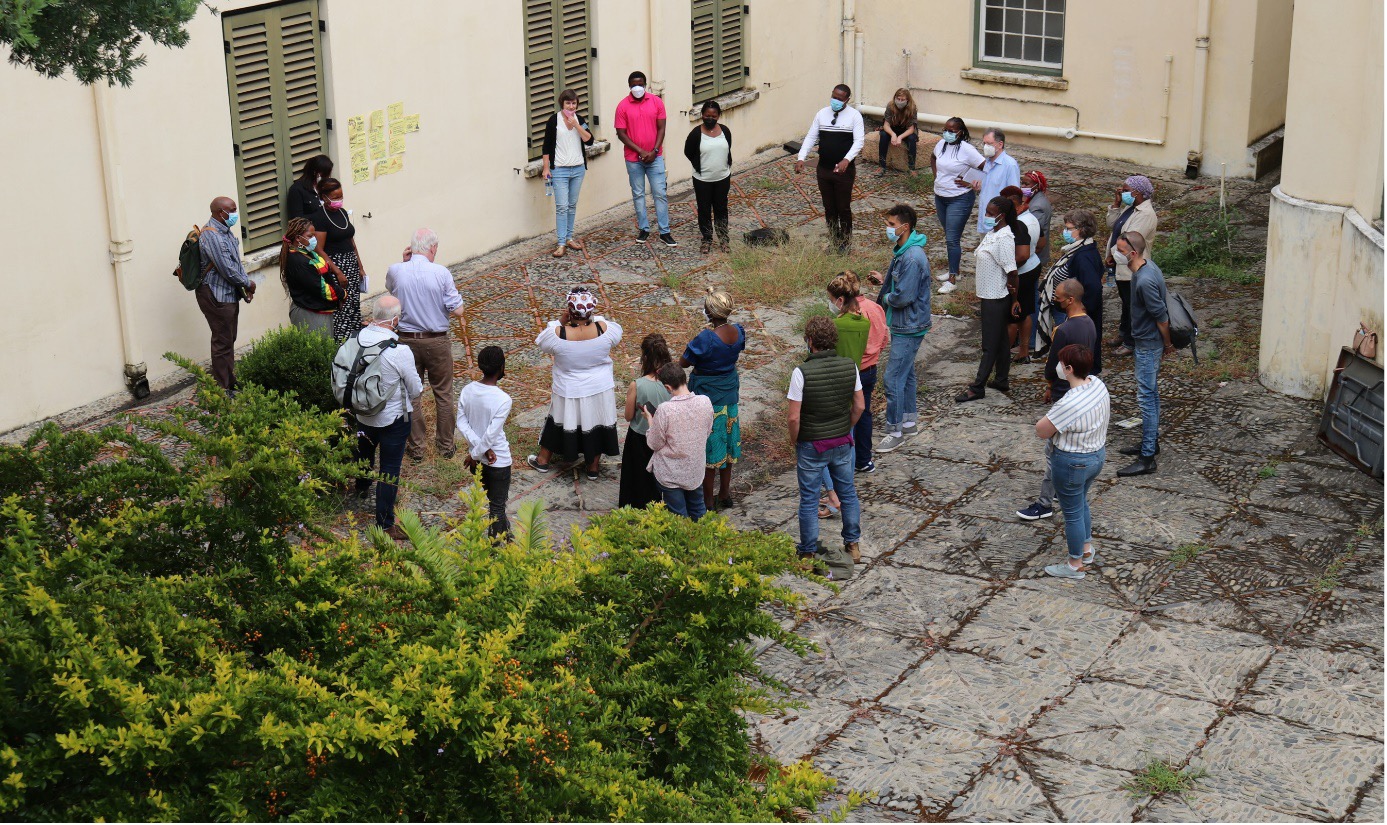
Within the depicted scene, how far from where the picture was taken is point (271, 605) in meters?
5.43

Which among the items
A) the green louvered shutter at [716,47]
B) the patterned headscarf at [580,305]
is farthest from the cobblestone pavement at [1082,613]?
the green louvered shutter at [716,47]

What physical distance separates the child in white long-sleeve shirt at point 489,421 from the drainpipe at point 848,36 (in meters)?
11.6

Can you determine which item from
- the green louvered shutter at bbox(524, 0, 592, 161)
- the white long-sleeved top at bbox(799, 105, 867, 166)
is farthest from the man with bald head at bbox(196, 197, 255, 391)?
the white long-sleeved top at bbox(799, 105, 867, 166)

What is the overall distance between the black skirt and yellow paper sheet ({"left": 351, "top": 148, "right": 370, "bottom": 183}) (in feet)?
16.8

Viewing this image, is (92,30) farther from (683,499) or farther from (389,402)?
(683,499)

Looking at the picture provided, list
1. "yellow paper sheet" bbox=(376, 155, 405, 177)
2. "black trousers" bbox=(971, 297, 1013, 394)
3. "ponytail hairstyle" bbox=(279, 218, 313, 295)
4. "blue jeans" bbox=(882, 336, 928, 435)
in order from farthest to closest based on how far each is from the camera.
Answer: "yellow paper sheet" bbox=(376, 155, 405, 177), "black trousers" bbox=(971, 297, 1013, 394), "blue jeans" bbox=(882, 336, 928, 435), "ponytail hairstyle" bbox=(279, 218, 313, 295)

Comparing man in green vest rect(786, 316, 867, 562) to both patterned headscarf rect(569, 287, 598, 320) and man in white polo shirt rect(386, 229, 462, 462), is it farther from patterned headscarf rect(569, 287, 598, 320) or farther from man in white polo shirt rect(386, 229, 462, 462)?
man in white polo shirt rect(386, 229, 462, 462)

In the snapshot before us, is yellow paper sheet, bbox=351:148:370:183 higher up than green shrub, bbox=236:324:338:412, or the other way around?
yellow paper sheet, bbox=351:148:370:183

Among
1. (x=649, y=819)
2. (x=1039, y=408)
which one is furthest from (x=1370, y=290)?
(x=649, y=819)

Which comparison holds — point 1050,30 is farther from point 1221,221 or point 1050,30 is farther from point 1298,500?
point 1298,500

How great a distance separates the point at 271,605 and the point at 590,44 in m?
11.5

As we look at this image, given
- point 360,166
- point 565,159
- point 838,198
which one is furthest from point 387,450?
point 838,198

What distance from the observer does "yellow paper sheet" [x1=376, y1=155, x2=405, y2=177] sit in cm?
1375

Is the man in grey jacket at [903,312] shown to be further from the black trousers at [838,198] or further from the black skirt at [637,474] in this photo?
the black trousers at [838,198]
